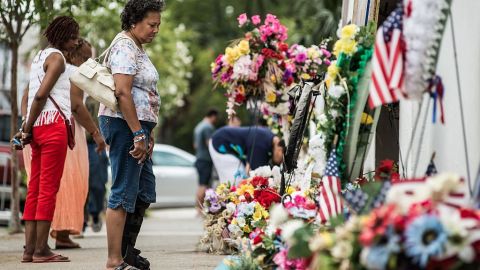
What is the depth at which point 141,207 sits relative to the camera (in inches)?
293

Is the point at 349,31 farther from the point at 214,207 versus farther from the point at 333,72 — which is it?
the point at 214,207

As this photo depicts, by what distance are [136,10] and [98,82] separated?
63 cm

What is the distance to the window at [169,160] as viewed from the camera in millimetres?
22234

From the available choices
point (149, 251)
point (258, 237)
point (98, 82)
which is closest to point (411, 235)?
point (258, 237)

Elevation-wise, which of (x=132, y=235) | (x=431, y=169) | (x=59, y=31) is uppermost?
(x=59, y=31)

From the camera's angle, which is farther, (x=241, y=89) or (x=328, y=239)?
(x=241, y=89)

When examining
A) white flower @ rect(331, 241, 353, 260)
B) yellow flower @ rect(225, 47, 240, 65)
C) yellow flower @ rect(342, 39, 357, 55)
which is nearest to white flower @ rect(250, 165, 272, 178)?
yellow flower @ rect(225, 47, 240, 65)

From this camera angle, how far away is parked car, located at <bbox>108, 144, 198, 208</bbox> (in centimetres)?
2150

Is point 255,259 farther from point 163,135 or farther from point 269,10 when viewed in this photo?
point 163,135

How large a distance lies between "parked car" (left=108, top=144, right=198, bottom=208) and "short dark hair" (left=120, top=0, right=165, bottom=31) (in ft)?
46.2

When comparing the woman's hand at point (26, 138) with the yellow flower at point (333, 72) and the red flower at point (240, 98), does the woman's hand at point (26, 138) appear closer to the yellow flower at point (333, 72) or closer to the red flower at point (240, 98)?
the red flower at point (240, 98)

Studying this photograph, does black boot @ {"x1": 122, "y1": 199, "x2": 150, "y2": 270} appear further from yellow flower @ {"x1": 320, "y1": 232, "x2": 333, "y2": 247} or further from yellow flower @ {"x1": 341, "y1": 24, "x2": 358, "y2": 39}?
yellow flower @ {"x1": 320, "y1": 232, "x2": 333, "y2": 247}

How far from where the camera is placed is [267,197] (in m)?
8.38

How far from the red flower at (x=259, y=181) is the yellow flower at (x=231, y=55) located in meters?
1.54
